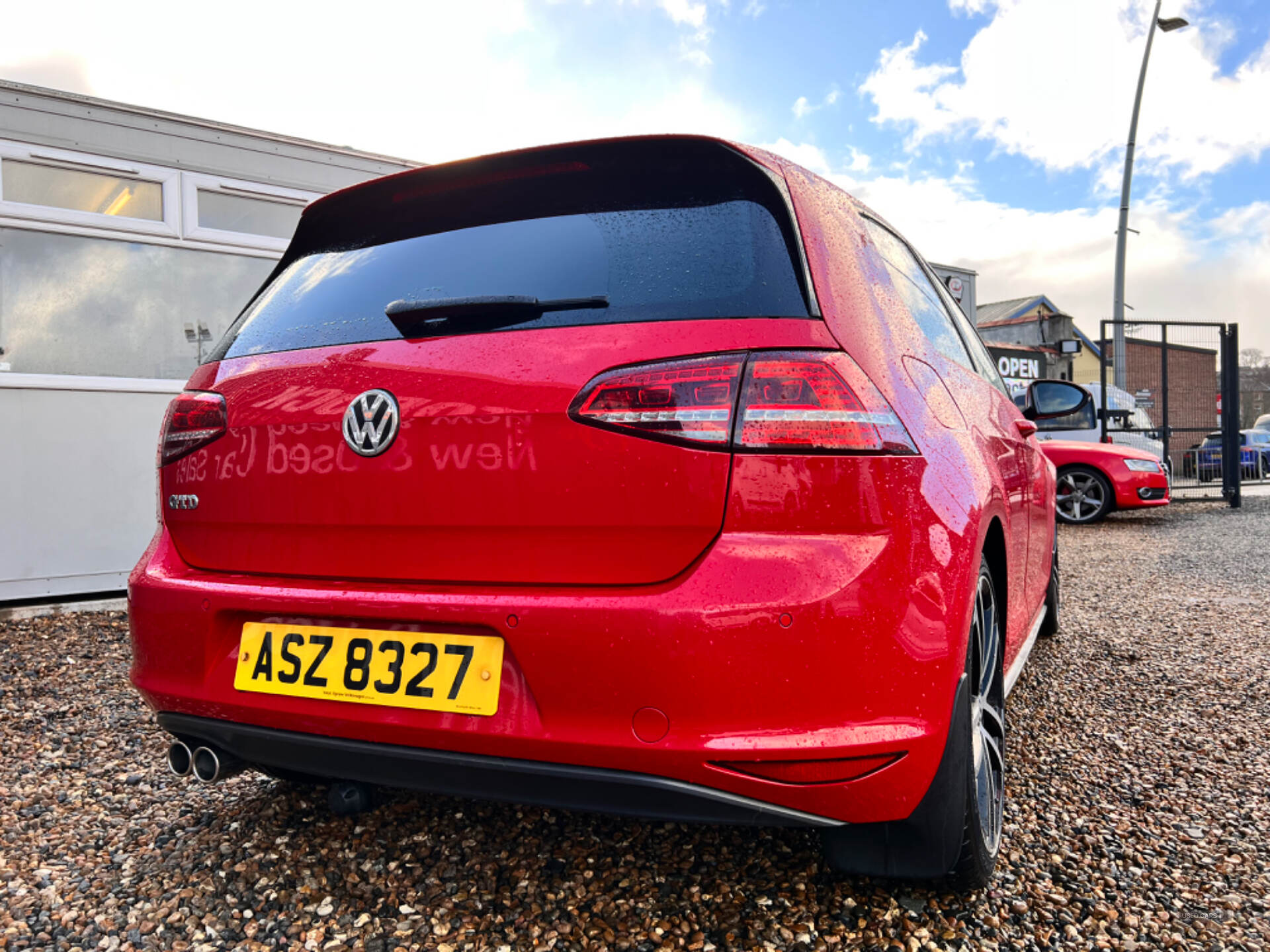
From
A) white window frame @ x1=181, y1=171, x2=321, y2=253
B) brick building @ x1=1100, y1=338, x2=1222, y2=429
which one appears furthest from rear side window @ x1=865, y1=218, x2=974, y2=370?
brick building @ x1=1100, y1=338, x2=1222, y2=429

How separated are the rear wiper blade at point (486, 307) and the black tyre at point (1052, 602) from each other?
3.00m

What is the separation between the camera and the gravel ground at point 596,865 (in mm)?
1778

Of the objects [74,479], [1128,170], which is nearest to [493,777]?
[74,479]

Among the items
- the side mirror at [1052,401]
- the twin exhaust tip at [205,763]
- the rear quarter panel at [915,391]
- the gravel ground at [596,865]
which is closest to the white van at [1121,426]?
the side mirror at [1052,401]

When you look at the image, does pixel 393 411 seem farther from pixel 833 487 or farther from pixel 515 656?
pixel 833 487

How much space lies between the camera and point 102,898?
197 cm

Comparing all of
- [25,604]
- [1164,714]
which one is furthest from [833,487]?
[25,604]

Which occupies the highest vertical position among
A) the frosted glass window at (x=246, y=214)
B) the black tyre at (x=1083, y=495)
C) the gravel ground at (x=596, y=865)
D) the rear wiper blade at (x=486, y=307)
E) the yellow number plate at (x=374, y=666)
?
the frosted glass window at (x=246, y=214)

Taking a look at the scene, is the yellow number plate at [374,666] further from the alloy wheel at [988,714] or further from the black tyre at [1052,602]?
the black tyre at [1052,602]

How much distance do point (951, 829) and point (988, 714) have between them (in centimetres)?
55

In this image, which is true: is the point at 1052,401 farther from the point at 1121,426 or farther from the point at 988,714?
the point at 1121,426

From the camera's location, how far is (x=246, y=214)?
600 cm

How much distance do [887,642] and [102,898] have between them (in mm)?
1785

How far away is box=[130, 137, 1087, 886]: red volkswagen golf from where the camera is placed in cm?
142
